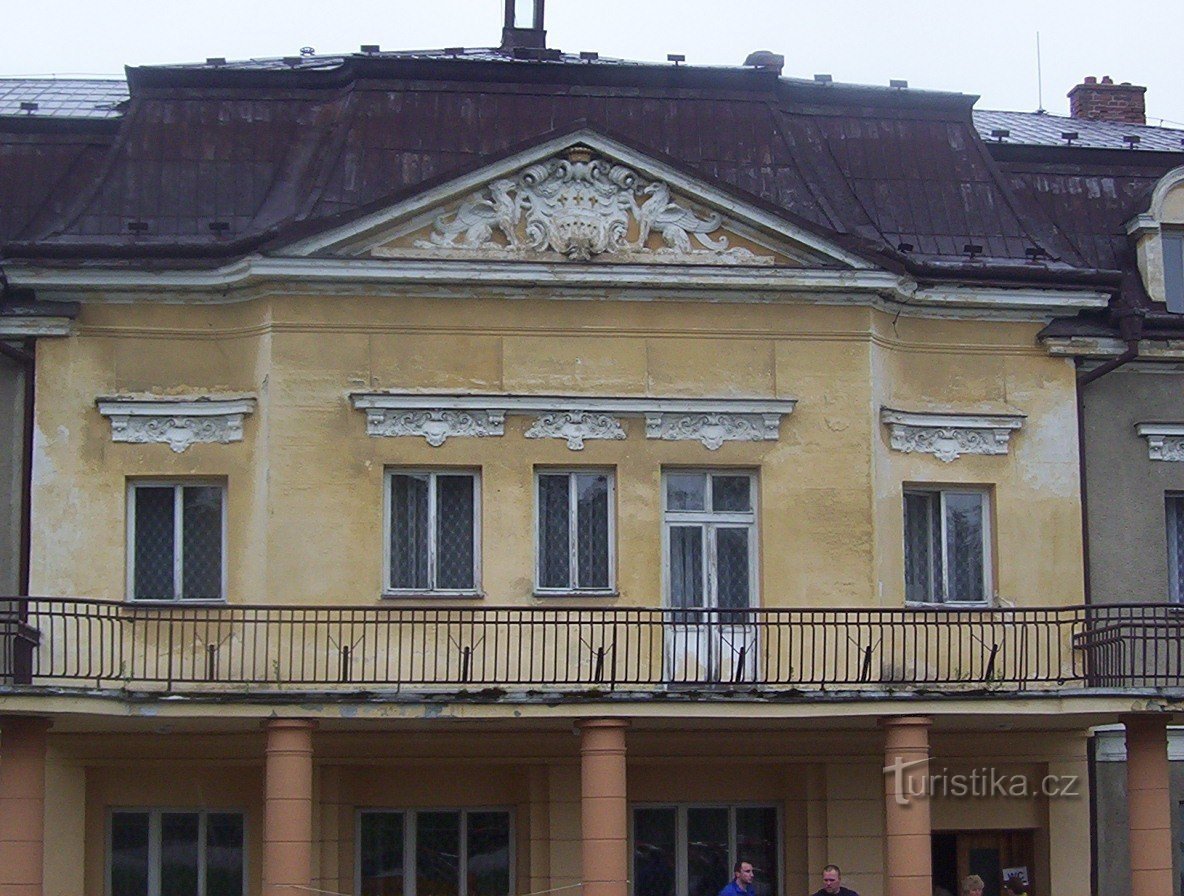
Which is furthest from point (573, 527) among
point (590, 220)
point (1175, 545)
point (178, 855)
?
point (1175, 545)

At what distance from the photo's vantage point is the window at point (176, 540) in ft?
70.4

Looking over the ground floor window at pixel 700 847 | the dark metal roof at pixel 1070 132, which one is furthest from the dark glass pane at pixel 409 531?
the dark metal roof at pixel 1070 132

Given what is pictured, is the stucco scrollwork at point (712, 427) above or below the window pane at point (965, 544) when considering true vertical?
above

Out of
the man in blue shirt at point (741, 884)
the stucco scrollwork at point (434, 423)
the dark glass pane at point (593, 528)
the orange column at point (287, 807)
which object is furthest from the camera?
the dark glass pane at point (593, 528)

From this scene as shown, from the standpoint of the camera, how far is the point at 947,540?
22406 millimetres

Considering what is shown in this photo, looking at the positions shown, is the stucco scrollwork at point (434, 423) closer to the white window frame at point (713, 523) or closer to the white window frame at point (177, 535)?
the white window frame at point (177, 535)

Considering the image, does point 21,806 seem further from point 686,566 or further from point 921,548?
point 921,548

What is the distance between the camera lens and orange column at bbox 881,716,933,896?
20.3m

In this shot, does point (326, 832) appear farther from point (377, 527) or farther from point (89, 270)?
point (89, 270)

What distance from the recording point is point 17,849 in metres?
19.4

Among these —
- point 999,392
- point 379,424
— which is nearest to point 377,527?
point 379,424

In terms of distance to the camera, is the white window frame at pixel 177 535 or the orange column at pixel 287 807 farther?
the white window frame at pixel 177 535

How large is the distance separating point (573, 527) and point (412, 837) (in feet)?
12.3

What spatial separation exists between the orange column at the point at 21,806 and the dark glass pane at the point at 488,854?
15.5ft
